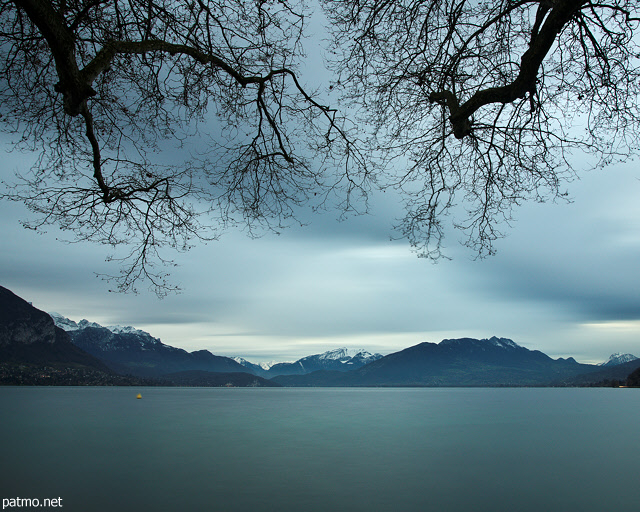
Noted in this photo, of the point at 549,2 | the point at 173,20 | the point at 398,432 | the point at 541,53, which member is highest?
the point at 173,20

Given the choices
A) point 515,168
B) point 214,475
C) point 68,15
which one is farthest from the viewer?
point 214,475

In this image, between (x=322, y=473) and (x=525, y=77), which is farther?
(x=322, y=473)

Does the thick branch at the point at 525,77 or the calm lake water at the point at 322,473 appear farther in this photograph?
the calm lake water at the point at 322,473

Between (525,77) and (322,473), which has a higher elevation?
(525,77)

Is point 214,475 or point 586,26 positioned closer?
point 586,26

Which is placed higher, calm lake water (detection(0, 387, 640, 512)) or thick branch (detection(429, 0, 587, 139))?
thick branch (detection(429, 0, 587, 139))

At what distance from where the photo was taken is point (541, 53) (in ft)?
17.0

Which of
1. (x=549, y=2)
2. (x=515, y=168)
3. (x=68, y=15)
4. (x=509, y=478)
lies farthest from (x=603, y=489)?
(x=68, y=15)

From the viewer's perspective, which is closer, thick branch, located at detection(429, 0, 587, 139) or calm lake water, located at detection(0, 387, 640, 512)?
thick branch, located at detection(429, 0, 587, 139)

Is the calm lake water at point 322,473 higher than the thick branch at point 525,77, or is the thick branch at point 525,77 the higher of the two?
the thick branch at point 525,77

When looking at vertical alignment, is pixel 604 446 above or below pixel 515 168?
below

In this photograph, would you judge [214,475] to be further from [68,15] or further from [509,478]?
[68,15]

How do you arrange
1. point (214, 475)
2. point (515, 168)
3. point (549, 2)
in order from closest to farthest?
1. point (549, 2)
2. point (515, 168)
3. point (214, 475)

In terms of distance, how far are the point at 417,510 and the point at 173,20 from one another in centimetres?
943
